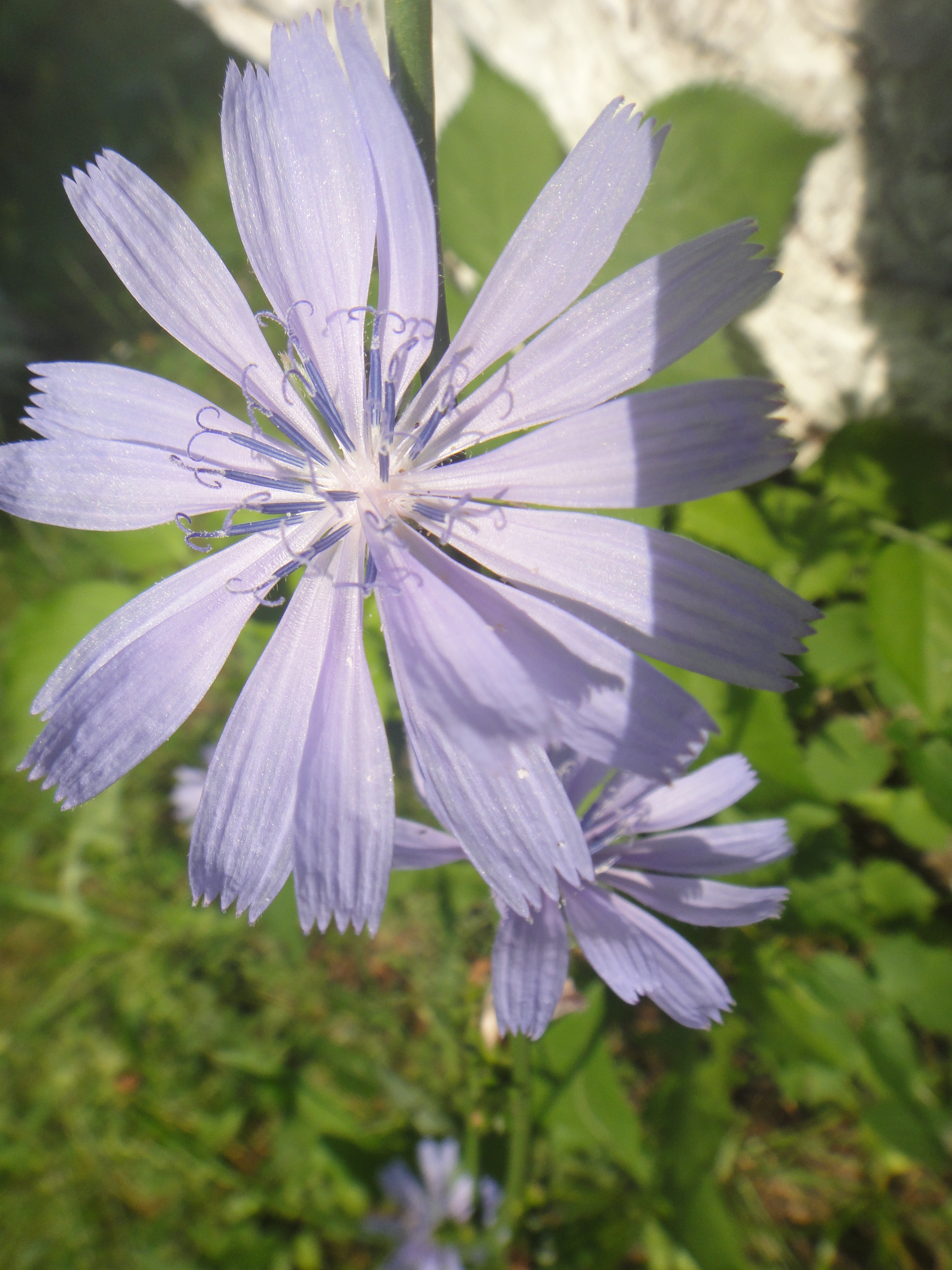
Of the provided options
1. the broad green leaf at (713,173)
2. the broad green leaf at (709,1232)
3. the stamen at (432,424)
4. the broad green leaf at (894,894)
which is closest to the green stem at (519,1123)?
the broad green leaf at (709,1232)

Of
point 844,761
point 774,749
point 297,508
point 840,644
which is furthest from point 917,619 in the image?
point 297,508

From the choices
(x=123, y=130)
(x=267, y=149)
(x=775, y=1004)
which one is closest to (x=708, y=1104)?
(x=775, y=1004)

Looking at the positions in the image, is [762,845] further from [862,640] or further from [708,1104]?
[708,1104]

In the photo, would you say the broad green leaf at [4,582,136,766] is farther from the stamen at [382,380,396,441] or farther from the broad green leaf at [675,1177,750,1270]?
the broad green leaf at [675,1177,750,1270]

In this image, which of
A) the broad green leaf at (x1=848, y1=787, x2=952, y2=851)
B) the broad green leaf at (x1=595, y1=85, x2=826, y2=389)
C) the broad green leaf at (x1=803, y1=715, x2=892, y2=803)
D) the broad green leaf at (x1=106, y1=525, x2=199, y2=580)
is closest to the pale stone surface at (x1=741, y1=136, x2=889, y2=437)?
the broad green leaf at (x1=595, y1=85, x2=826, y2=389)

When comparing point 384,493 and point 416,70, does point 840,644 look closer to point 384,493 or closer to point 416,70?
point 384,493

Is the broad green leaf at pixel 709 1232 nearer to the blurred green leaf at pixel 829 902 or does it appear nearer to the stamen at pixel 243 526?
the blurred green leaf at pixel 829 902
